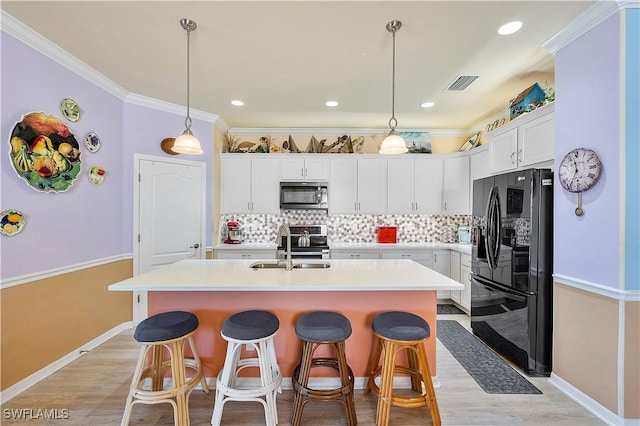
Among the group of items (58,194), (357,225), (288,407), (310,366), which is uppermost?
(58,194)

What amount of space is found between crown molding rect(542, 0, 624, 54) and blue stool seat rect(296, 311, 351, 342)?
2630mm

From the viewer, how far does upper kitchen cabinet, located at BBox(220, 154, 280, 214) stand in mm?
4473

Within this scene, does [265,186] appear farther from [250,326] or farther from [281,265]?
[250,326]

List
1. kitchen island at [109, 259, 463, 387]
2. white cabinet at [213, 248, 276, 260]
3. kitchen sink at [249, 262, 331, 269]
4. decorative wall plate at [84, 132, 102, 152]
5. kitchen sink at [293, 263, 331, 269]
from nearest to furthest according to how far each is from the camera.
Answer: kitchen island at [109, 259, 463, 387] → kitchen sink at [249, 262, 331, 269] → kitchen sink at [293, 263, 331, 269] → decorative wall plate at [84, 132, 102, 152] → white cabinet at [213, 248, 276, 260]

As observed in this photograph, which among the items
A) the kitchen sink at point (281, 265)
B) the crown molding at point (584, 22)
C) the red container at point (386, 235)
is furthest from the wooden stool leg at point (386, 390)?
the red container at point (386, 235)

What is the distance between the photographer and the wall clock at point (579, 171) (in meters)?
1.96

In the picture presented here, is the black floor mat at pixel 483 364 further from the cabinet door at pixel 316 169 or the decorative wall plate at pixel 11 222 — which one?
the decorative wall plate at pixel 11 222

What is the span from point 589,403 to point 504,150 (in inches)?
90.1

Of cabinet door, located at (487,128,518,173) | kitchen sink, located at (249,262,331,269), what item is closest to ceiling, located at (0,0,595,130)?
cabinet door, located at (487,128,518,173)

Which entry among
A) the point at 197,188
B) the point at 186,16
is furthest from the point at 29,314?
the point at 186,16

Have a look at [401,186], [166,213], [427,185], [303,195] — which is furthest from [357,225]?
[166,213]

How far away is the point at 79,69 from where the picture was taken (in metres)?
2.73

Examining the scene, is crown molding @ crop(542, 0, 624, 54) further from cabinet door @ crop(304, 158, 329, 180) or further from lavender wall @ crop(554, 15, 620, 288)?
cabinet door @ crop(304, 158, 329, 180)

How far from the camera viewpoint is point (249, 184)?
4488 millimetres
